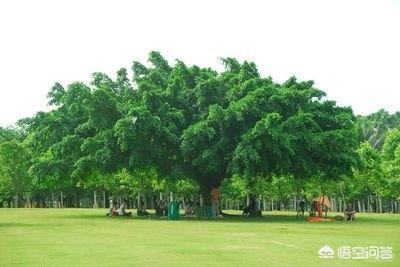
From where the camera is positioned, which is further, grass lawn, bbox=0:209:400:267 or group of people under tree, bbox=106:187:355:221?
group of people under tree, bbox=106:187:355:221

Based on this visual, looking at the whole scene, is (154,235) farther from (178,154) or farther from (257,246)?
(178,154)

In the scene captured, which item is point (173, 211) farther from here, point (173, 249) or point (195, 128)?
point (173, 249)

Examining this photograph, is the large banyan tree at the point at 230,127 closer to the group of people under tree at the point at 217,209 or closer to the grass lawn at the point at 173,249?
the group of people under tree at the point at 217,209

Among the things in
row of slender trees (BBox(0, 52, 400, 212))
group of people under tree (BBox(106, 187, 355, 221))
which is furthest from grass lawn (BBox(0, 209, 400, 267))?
group of people under tree (BBox(106, 187, 355, 221))

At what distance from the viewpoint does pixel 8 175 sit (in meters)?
74.4

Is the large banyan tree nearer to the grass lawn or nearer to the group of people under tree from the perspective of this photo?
the group of people under tree

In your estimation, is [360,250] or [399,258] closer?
[399,258]

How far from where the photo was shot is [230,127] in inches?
1390

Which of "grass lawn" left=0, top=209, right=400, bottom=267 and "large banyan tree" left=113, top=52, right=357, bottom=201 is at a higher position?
"large banyan tree" left=113, top=52, right=357, bottom=201

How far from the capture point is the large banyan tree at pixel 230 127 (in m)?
32.9

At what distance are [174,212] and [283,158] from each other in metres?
7.08

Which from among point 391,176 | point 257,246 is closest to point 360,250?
point 257,246

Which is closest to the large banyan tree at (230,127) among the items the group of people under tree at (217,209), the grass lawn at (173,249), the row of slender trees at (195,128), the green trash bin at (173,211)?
the row of slender trees at (195,128)

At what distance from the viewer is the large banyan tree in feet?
108
